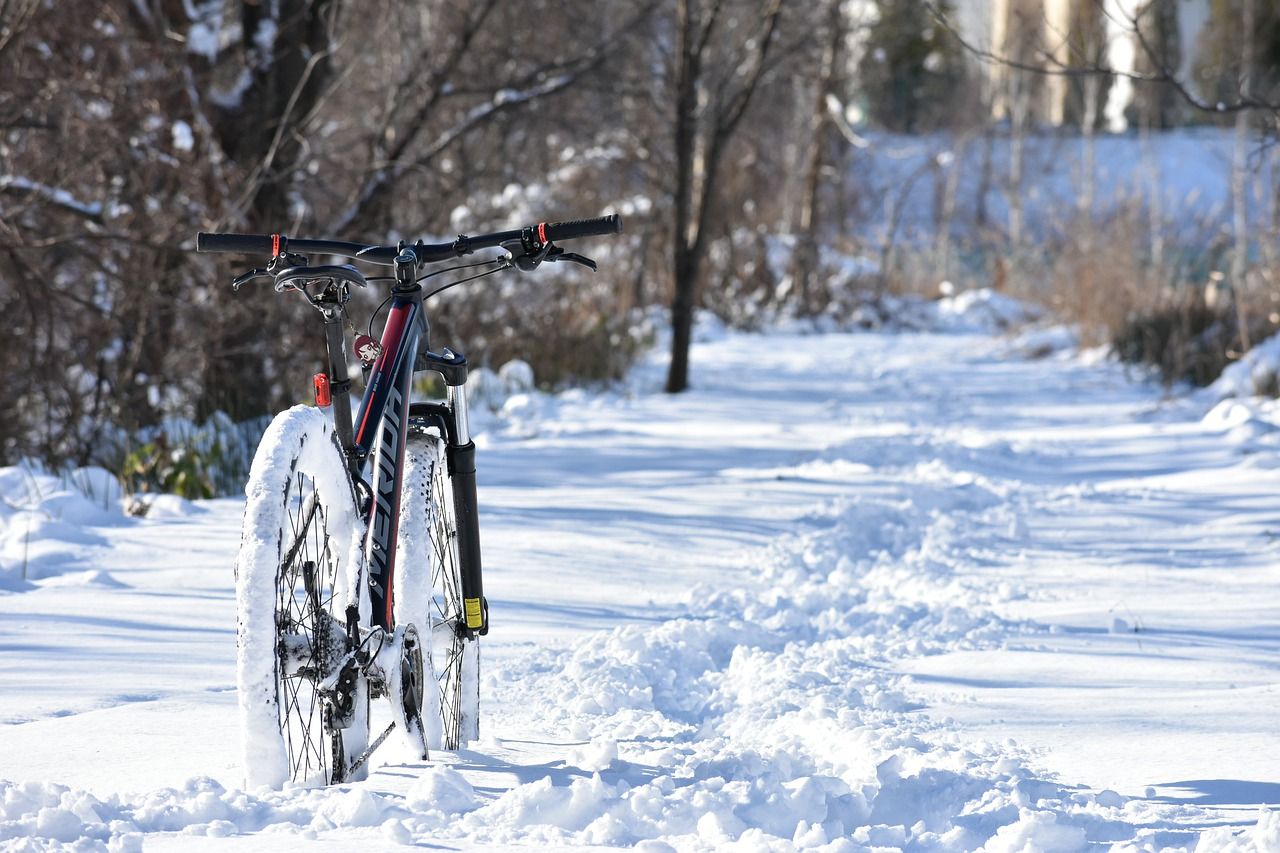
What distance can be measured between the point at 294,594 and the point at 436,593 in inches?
23.1

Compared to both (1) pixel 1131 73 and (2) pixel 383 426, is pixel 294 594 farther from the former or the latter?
(1) pixel 1131 73

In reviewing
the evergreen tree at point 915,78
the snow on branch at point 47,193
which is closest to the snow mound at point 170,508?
the snow on branch at point 47,193

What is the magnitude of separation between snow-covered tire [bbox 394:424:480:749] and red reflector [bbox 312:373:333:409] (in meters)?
0.27

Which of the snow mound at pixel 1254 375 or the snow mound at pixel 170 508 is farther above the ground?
the snow mound at pixel 1254 375

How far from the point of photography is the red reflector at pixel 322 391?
93.7 inches

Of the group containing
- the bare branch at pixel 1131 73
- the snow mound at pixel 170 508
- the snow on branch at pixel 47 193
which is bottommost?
the snow mound at pixel 170 508

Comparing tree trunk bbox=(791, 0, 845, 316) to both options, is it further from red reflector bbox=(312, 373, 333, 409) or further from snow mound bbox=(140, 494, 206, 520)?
red reflector bbox=(312, 373, 333, 409)

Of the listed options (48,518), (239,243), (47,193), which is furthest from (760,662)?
(47,193)

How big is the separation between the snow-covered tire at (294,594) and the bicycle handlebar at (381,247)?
1.09 feet

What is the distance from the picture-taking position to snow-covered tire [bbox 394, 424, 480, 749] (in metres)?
2.59

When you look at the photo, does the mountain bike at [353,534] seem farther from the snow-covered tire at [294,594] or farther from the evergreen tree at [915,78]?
the evergreen tree at [915,78]

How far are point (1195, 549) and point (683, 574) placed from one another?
2.02 meters

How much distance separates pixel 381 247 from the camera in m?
2.51

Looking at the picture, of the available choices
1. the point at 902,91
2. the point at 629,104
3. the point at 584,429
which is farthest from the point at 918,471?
the point at 902,91
